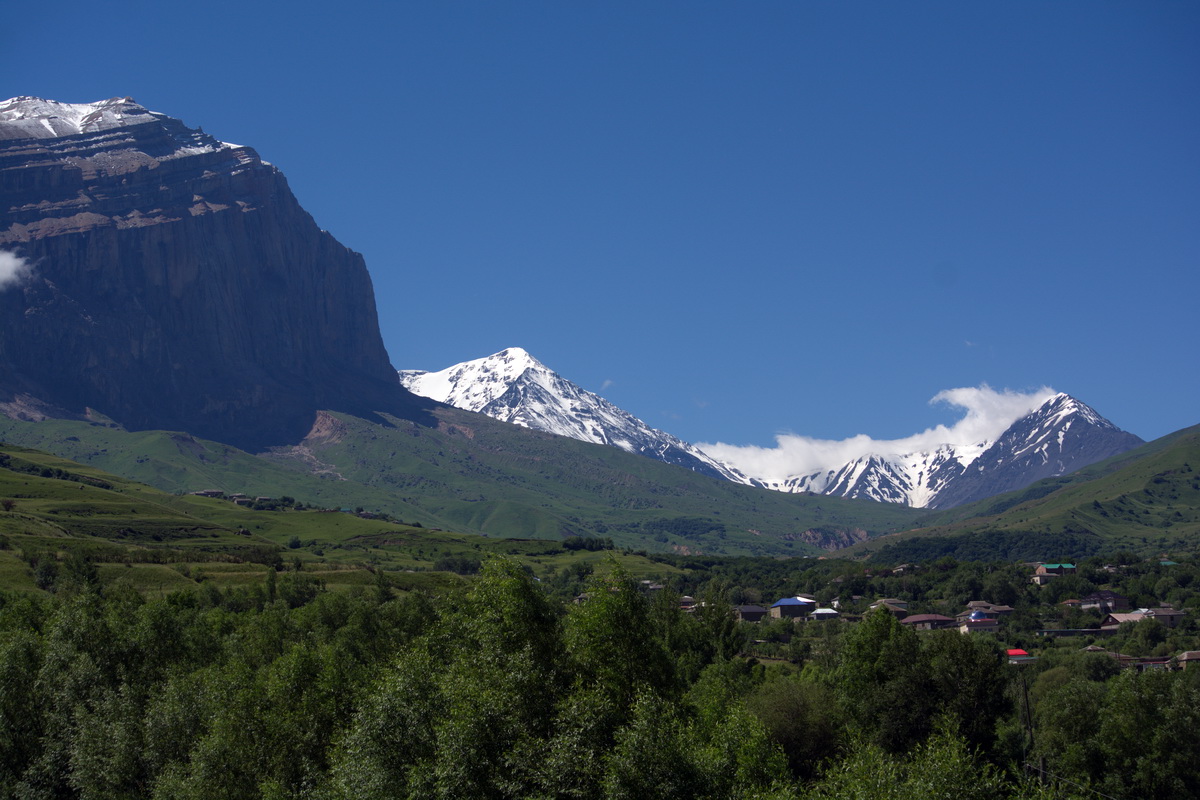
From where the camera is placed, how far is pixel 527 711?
61281mm

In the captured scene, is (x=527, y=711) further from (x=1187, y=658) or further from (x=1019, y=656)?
(x=1019, y=656)

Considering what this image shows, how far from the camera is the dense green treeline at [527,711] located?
58.2 metres

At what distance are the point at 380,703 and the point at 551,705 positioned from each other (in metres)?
11.7

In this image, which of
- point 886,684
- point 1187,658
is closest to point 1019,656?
point 1187,658

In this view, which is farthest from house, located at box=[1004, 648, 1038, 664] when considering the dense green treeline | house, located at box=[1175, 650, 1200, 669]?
the dense green treeline

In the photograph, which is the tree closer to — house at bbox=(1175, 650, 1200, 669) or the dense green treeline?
the dense green treeline

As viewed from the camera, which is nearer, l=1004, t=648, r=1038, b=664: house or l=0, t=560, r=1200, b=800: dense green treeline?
l=0, t=560, r=1200, b=800: dense green treeline

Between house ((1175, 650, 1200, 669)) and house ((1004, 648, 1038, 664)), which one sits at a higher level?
house ((1175, 650, 1200, 669))

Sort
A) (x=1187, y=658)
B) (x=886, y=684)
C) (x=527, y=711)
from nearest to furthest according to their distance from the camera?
(x=527, y=711)
(x=886, y=684)
(x=1187, y=658)

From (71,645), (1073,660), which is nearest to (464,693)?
(71,645)

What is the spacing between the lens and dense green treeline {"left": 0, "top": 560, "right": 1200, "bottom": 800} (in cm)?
5822

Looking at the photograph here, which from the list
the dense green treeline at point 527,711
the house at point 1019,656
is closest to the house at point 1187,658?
the dense green treeline at point 527,711

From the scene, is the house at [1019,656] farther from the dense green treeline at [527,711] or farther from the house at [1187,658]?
the dense green treeline at [527,711]

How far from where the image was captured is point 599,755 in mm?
57500
